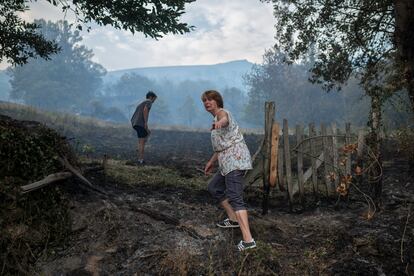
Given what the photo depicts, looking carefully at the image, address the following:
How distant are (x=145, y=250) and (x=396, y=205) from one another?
4.28 m

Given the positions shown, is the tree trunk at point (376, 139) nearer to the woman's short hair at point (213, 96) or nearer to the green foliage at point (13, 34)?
the woman's short hair at point (213, 96)

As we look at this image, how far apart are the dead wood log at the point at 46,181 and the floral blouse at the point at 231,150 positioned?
7.53ft

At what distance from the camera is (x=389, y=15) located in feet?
25.2

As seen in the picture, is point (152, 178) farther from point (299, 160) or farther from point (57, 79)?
point (57, 79)

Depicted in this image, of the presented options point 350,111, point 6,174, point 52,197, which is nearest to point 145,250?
point 52,197

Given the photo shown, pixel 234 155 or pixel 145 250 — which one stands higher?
pixel 234 155

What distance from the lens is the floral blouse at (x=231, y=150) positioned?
4238mm

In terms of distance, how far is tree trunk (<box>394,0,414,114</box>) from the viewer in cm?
534

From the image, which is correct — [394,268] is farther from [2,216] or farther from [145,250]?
[2,216]

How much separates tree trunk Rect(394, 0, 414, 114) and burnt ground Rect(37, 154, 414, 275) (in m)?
2.03

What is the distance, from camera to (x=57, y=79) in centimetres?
6988

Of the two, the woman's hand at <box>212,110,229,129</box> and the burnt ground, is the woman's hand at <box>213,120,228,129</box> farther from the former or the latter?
the burnt ground

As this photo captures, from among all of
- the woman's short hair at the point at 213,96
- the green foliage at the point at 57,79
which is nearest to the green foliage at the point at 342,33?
the woman's short hair at the point at 213,96

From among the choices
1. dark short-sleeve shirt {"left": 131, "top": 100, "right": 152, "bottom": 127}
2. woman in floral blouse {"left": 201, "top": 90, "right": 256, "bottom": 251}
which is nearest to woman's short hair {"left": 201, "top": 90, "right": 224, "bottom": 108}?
woman in floral blouse {"left": 201, "top": 90, "right": 256, "bottom": 251}
